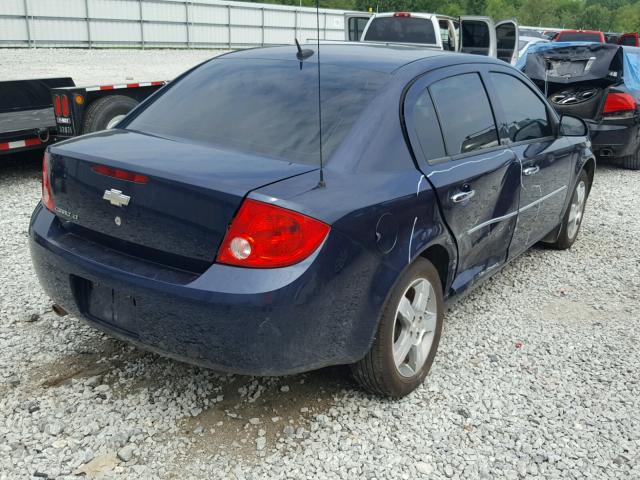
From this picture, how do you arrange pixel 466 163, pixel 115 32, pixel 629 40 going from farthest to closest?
1. pixel 115 32
2. pixel 629 40
3. pixel 466 163

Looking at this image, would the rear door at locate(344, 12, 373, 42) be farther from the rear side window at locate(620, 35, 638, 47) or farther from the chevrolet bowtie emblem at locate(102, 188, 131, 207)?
the chevrolet bowtie emblem at locate(102, 188, 131, 207)

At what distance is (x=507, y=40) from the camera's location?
13.6m

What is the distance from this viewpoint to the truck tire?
920 cm

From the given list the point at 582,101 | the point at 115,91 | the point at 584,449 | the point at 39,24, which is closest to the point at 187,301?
the point at 584,449

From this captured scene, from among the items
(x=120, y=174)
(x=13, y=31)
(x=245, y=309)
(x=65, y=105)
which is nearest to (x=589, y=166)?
(x=245, y=309)

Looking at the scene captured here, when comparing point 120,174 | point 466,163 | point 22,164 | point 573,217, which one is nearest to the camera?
point 120,174

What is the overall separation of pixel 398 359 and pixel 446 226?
70cm

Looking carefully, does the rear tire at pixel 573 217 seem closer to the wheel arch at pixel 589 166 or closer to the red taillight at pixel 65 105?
the wheel arch at pixel 589 166

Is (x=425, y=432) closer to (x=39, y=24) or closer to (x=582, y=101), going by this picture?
(x=582, y=101)

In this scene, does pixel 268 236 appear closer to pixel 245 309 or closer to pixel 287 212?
pixel 287 212

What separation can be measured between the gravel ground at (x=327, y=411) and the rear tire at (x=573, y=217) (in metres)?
1.35

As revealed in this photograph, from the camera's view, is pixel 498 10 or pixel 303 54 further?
pixel 498 10

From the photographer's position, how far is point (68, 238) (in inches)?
114

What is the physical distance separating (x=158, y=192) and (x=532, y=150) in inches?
105
